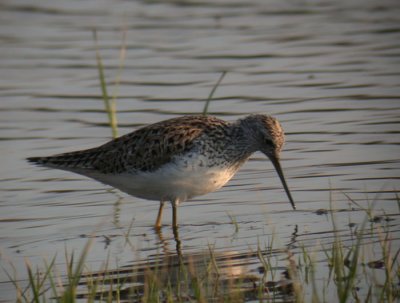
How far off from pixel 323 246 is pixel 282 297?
127 centimetres

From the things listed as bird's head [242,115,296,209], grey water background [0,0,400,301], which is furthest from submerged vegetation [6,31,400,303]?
bird's head [242,115,296,209]

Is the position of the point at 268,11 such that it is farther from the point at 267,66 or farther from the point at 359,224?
the point at 359,224

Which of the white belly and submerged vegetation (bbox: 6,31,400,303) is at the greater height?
the white belly

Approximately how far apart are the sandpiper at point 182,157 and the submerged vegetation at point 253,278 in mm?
890

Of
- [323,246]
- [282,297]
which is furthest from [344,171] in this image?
[282,297]

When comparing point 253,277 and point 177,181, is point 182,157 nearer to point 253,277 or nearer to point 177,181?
point 177,181

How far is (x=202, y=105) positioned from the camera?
555 inches

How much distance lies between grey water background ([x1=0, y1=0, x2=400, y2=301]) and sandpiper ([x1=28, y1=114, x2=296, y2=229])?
15.1 inches

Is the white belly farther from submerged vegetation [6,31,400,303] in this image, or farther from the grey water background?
submerged vegetation [6,31,400,303]

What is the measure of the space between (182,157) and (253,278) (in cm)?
208

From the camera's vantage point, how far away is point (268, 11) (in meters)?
19.5

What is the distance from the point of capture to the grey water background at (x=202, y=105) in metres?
9.84

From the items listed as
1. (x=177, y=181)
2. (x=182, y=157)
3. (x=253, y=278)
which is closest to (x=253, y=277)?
(x=253, y=278)

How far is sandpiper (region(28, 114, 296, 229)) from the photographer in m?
9.88
